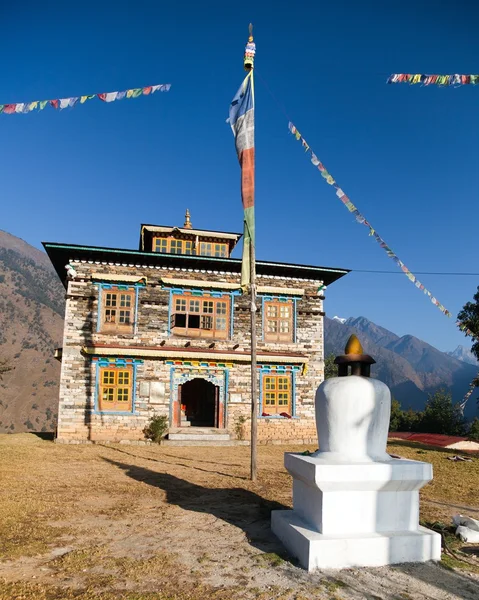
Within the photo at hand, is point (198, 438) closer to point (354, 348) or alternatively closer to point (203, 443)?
point (203, 443)

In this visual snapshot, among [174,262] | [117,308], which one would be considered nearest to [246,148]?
[174,262]

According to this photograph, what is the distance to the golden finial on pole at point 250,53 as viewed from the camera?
11362mm

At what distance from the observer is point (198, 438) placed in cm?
1853

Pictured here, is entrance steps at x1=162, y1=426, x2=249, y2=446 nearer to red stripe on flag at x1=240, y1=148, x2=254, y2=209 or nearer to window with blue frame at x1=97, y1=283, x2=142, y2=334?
window with blue frame at x1=97, y1=283, x2=142, y2=334

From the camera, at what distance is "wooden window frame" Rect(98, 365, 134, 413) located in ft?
60.3

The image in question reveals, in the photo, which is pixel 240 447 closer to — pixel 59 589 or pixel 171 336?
pixel 171 336

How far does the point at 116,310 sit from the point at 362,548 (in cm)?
1531

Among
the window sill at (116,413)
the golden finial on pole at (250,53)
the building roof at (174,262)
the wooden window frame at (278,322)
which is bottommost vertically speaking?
the window sill at (116,413)

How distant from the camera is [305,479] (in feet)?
18.7

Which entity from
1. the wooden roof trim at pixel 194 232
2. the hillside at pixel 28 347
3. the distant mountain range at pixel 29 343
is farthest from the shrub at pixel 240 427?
the hillside at pixel 28 347

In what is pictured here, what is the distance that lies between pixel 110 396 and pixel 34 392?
74.1 meters

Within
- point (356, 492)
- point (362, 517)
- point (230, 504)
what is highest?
point (356, 492)

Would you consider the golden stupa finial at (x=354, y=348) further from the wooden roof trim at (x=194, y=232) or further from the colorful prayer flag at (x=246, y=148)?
the wooden roof trim at (x=194, y=232)

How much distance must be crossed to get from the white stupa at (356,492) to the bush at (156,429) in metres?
12.7
